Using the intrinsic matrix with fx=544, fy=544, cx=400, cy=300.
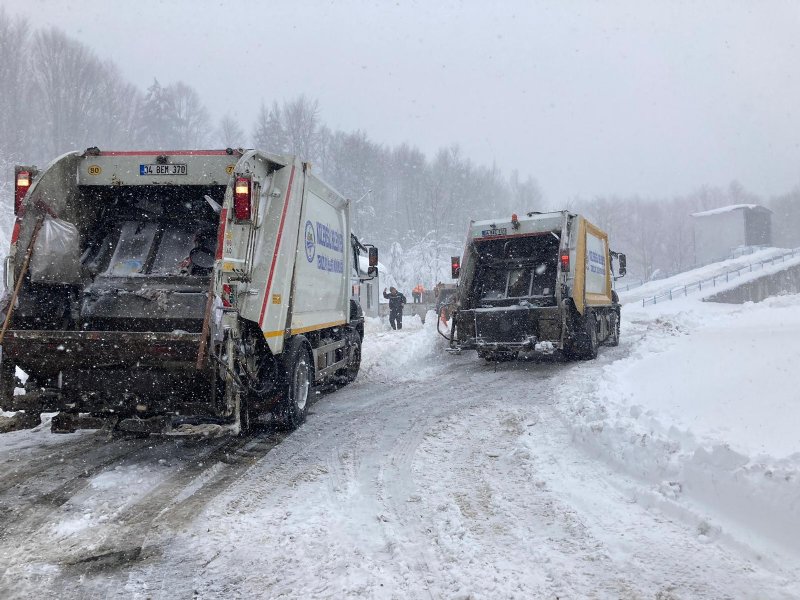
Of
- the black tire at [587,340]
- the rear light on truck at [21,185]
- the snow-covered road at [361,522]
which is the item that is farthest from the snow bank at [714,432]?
the rear light on truck at [21,185]

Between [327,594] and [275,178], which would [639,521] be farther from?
[275,178]

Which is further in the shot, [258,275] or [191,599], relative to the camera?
[258,275]

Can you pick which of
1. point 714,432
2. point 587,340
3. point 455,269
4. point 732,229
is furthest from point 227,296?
point 732,229

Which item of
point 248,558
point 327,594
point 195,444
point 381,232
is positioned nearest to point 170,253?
point 195,444

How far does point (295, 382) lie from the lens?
6203mm

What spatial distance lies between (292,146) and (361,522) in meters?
49.1

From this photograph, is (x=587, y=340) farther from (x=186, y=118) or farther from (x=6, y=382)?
(x=186, y=118)

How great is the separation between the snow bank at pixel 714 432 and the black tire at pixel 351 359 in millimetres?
3493

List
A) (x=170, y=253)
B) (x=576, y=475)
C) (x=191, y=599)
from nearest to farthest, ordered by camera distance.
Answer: (x=191, y=599)
(x=576, y=475)
(x=170, y=253)

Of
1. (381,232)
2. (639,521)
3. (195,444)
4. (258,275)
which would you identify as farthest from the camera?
(381,232)

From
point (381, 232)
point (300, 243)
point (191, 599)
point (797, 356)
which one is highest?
point (381, 232)

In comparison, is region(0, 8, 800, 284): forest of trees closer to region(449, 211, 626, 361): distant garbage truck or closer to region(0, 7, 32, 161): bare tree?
region(0, 7, 32, 161): bare tree

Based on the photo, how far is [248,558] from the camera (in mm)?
3191

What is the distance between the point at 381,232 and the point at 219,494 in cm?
5123
